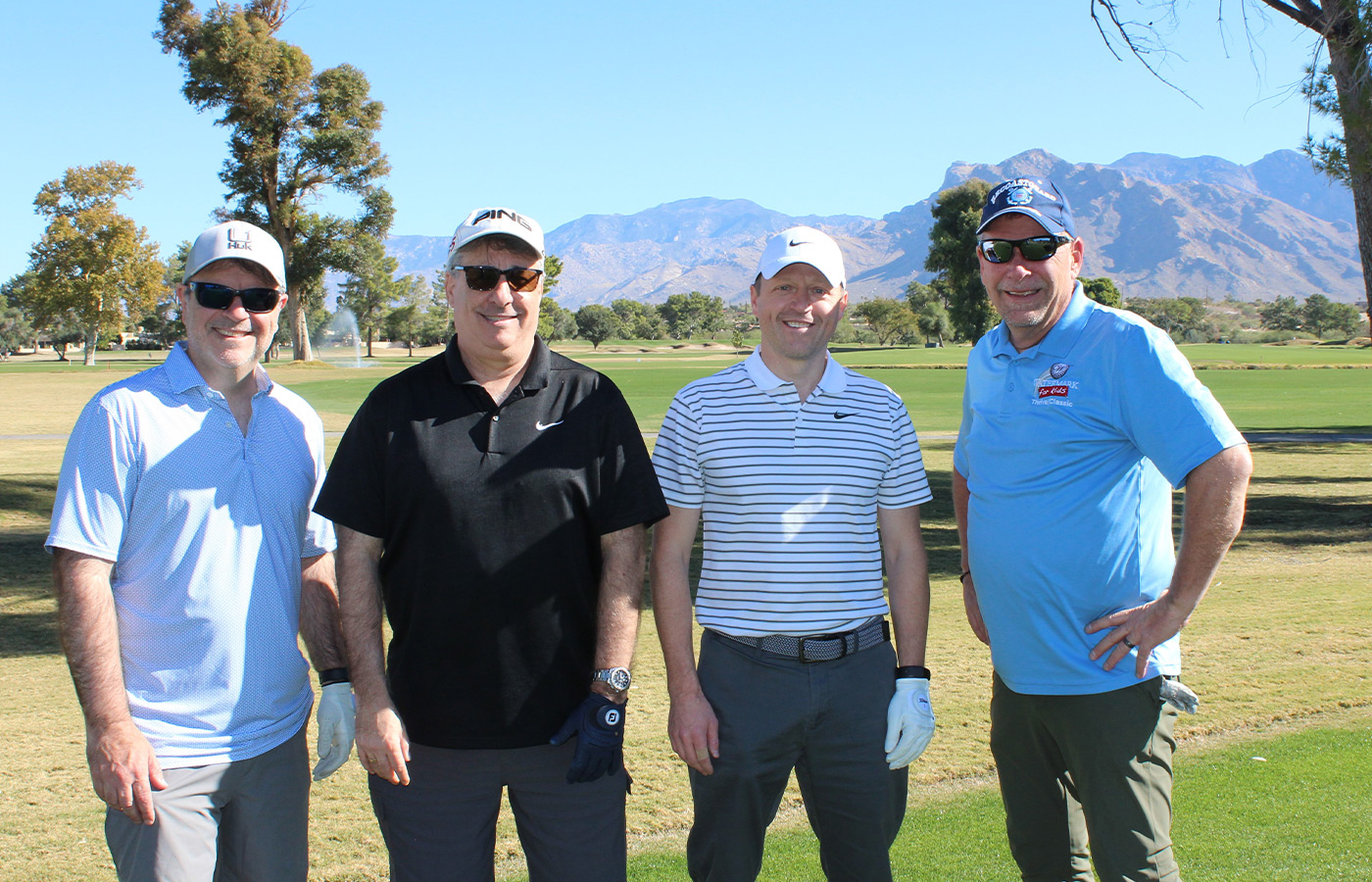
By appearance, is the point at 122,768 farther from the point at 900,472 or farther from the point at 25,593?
the point at 25,593

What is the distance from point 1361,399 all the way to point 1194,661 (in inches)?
1517

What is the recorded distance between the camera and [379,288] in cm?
10881

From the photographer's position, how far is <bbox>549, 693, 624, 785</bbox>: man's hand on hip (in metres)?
2.97

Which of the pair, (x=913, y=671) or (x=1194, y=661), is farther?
(x=1194, y=661)

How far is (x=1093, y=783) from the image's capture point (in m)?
3.10

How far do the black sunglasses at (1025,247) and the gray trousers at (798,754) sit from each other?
1404 mm

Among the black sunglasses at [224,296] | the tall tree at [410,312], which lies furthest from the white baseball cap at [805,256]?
the tall tree at [410,312]

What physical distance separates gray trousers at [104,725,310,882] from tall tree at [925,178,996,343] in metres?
80.2

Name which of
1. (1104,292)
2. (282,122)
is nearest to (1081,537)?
(282,122)

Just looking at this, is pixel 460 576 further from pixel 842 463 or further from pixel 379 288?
pixel 379 288

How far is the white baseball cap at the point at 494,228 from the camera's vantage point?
3.12 meters

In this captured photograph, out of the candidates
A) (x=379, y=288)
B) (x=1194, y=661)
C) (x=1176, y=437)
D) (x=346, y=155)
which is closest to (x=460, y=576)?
(x=1176, y=437)

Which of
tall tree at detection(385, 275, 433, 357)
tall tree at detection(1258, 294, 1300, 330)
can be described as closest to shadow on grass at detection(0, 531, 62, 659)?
tall tree at detection(385, 275, 433, 357)

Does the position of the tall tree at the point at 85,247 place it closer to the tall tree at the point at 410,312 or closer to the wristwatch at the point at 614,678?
the tall tree at the point at 410,312
